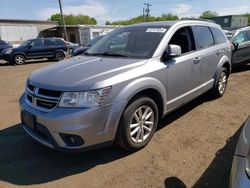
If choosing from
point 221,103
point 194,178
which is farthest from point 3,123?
point 221,103

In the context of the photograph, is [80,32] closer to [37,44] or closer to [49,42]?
[49,42]

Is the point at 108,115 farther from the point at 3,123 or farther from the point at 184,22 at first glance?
the point at 3,123

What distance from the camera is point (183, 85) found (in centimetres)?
434

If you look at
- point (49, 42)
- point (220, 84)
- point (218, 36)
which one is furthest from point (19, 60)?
point (220, 84)

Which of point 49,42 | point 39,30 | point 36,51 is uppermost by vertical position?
point 39,30

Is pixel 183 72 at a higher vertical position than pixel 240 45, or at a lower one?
higher

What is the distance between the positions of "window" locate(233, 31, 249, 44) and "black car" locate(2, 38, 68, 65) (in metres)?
12.2

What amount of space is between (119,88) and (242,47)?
280 inches

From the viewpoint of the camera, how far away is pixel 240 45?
28.8ft

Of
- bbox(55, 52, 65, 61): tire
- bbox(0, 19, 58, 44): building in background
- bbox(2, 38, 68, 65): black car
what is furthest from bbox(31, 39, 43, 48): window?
bbox(0, 19, 58, 44): building in background

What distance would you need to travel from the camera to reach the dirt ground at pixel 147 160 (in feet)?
10.1

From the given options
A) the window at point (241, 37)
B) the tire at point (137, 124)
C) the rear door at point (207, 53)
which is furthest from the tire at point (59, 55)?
the tire at point (137, 124)

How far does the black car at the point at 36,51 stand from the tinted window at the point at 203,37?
1402 centimetres

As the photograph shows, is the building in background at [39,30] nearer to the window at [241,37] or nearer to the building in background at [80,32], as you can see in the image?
the building in background at [80,32]
